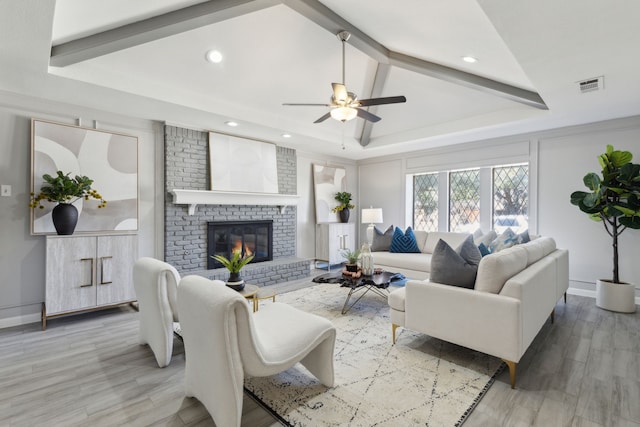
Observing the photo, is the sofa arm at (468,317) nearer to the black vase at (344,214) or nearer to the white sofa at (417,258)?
the white sofa at (417,258)

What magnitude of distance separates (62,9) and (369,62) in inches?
129

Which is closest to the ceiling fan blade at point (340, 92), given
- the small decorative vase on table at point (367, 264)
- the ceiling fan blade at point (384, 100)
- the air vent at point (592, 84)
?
the ceiling fan blade at point (384, 100)

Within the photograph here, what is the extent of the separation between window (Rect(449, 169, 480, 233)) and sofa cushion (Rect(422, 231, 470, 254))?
78cm

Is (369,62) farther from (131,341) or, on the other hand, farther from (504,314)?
(131,341)

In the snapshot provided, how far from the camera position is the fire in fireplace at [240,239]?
4.62 m

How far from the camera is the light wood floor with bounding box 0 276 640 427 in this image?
5.74ft

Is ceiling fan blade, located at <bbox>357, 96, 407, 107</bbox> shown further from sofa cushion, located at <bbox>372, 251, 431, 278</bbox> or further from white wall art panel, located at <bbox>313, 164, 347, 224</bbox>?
white wall art panel, located at <bbox>313, 164, 347, 224</bbox>

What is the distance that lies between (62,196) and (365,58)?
12.8 ft

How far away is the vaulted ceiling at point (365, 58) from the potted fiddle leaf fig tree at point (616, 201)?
70 centimetres

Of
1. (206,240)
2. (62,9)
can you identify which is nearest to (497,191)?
(206,240)

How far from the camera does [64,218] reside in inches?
125

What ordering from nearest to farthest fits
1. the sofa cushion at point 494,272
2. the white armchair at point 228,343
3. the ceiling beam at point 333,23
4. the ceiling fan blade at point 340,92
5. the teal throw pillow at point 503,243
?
the white armchair at point 228,343
the sofa cushion at point 494,272
the ceiling beam at point 333,23
the ceiling fan blade at point 340,92
the teal throw pillow at point 503,243

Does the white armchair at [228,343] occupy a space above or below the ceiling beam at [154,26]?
below

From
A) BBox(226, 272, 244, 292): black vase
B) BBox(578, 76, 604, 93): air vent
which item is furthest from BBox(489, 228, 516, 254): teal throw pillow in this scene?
BBox(226, 272, 244, 292): black vase
